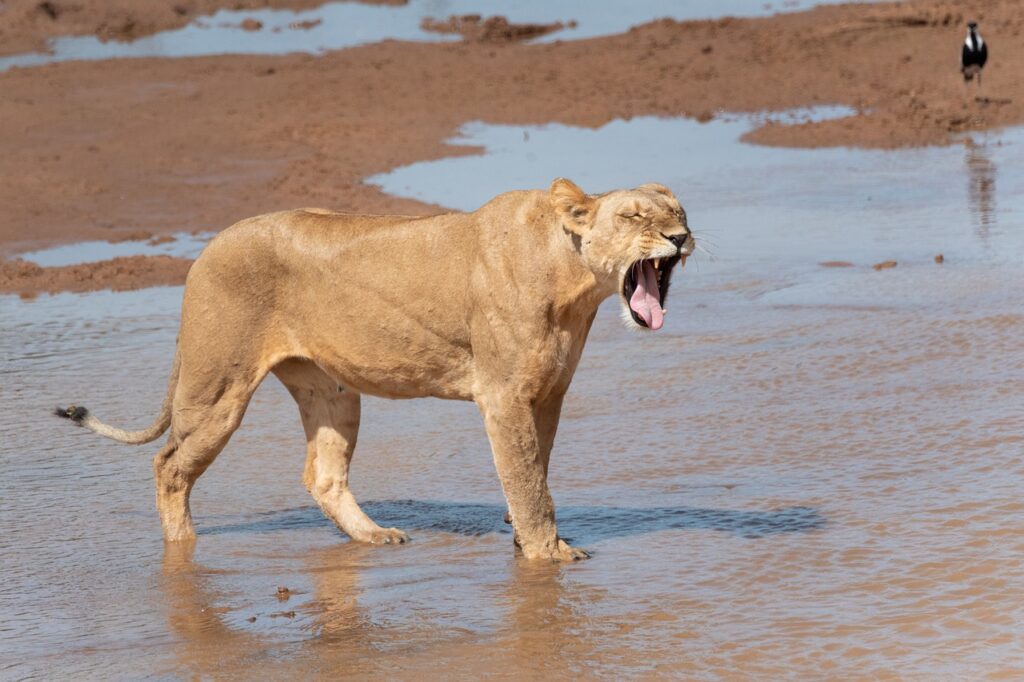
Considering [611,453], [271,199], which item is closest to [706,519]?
[611,453]

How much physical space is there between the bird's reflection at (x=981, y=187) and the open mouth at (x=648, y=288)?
759cm

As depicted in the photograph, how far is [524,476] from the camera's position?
21.3 feet

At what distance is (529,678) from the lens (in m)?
5.26

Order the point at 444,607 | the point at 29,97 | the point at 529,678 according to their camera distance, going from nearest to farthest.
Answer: the point at 529,678 < the point at 444,607 < the point at 29,97

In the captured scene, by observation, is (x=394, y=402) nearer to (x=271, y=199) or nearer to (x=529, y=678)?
(x=529, y=678)

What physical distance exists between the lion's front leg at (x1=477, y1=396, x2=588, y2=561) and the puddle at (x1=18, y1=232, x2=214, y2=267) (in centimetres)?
872

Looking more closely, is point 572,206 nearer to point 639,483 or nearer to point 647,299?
→ point 647,299

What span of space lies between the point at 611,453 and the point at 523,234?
196cm

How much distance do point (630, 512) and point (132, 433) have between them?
8.20 feet

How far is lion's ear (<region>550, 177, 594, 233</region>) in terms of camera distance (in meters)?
6.27

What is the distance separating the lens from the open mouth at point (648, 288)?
6.07 meters

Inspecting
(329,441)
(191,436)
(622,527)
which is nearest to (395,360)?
(329,441)

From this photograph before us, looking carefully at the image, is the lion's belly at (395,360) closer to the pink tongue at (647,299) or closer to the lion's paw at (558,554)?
the lion's paw at (558,554)

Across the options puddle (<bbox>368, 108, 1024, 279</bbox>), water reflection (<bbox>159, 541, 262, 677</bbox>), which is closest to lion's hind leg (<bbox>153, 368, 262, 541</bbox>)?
water reflection (<bbox>159, 541, 262, 677</bbox>)
